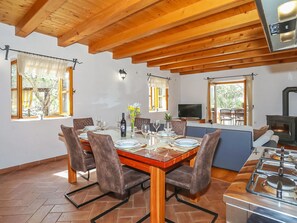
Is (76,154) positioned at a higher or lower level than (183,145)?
lower

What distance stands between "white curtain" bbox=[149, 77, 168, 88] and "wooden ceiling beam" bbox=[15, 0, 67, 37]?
12.0 feet

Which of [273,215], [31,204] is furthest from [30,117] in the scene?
[273,215]

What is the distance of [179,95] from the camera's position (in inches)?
301

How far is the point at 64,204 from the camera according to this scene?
2.14 metres

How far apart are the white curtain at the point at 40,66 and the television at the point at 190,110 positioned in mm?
4647

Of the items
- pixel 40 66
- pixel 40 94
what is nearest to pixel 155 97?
pixel 40 94

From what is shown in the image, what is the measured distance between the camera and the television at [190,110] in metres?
6.93

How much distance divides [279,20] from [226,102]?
6.64m

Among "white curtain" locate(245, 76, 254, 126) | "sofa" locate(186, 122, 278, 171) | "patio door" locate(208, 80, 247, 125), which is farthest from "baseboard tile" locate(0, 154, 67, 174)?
"white curtain" locate(245, 76, 254, 126)

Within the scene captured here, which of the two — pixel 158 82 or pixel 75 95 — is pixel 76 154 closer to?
pixel 75 95

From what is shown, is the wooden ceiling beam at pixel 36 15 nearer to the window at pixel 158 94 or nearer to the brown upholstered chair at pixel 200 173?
the brown upholstered chair at pixel 200 173

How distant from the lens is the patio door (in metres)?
6.87

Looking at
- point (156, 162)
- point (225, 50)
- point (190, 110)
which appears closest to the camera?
point (156, 162)

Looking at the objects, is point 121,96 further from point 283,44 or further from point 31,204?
point 283,44
